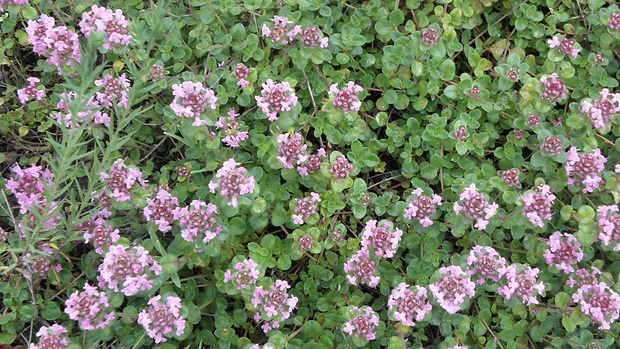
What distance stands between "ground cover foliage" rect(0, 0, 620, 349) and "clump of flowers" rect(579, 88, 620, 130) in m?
0.02

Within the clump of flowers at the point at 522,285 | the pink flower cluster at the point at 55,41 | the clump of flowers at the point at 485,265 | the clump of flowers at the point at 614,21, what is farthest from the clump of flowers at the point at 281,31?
the clump of flowers at the point at 614,21

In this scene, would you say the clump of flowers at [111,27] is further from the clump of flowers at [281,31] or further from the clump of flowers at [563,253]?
the clump of flowers at [563,253]

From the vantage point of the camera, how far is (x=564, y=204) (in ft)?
12.2

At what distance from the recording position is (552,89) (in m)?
3.49

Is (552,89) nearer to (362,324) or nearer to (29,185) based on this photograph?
(362,324)

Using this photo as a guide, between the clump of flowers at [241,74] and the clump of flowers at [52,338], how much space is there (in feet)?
6.78

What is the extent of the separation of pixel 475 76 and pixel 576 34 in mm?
932

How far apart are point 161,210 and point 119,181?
1.07 ft

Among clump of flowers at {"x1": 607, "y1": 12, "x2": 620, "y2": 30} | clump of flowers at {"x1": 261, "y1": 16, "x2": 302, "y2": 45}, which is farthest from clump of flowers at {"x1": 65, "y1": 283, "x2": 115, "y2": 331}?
clump of flowers at {"x1": 607, "y1": 12, "x2": 620, "y2": 30}

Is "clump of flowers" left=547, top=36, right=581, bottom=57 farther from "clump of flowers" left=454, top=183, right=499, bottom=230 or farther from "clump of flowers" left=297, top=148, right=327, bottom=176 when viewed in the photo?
"clump of flowers" left=297, top=148, right=327, bottom=176

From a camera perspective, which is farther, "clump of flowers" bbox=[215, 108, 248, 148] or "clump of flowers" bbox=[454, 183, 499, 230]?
"clump of flowers" bbox=[215, 108, 248, 148]

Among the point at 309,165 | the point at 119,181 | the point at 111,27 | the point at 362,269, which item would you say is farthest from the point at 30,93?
the point at 362,269

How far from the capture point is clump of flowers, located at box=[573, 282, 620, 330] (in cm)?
303

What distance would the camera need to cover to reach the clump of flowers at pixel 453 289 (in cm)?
293
